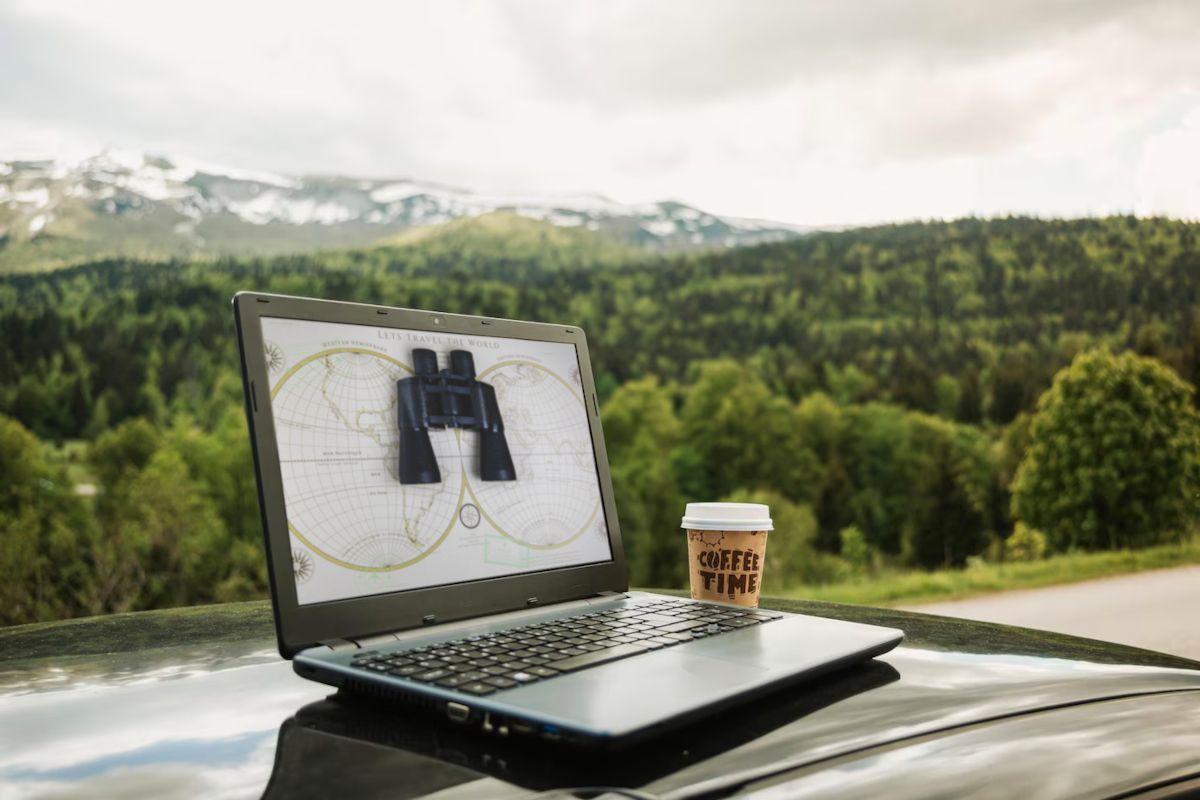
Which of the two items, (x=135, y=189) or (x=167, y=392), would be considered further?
(x=135, y=189)

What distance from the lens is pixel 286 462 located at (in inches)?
39.2

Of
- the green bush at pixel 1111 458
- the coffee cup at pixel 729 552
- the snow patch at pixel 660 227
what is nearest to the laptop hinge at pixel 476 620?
the coffee cup at pixel 729 552

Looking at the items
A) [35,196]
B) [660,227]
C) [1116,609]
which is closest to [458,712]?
[1116,609]

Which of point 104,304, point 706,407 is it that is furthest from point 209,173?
point 706,407

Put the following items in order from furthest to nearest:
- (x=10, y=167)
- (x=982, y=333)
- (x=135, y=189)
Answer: (x=135, y=189) → (x=10, y=167) → (x=982, y=333)

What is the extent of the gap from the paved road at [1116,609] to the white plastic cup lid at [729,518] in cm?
830

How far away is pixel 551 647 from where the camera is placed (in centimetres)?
87

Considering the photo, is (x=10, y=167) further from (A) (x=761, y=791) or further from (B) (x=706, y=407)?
(A) (x=761, y=791)

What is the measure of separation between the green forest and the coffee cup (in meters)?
19.8

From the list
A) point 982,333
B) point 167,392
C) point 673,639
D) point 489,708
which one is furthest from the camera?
point 982,333

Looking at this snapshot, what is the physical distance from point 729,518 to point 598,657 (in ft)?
1.91

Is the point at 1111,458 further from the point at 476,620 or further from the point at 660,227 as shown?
the point at 660,227

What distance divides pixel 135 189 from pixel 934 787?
9153cm

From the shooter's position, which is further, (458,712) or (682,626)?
(682,626)
